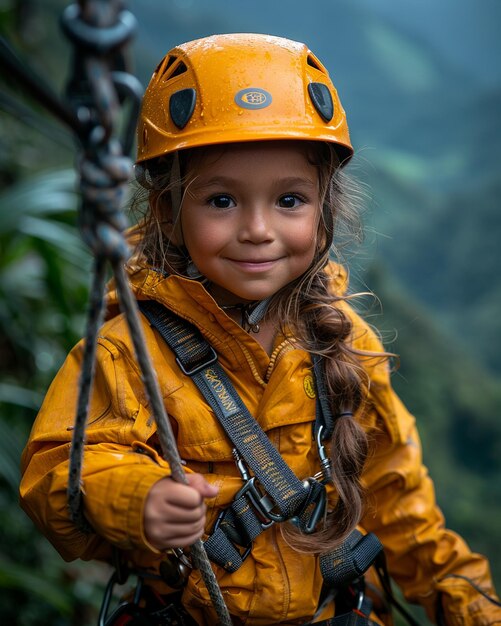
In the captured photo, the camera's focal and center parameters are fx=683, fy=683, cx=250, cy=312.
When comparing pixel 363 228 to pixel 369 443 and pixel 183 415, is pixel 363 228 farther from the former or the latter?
pixel 183 415

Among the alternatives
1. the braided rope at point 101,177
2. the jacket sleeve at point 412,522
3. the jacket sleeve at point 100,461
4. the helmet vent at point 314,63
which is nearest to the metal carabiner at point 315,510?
the jacket sleeve at point 412,522

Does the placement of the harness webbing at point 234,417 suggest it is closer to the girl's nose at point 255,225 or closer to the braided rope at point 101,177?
the girl's nose at point 255,225

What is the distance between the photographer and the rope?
775 millimetres

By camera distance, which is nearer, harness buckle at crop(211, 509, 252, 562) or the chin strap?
harness buckle at crop(211, 509, 252, 562)

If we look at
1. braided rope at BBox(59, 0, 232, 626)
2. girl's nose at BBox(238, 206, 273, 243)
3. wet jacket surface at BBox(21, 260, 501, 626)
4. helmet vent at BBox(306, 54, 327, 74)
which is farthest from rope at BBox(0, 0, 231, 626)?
helmet vent at BBox(306, 54, 327, 74)

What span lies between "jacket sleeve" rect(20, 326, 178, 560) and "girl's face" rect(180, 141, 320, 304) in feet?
1.02

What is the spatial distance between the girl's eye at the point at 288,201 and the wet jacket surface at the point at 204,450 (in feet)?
0.89

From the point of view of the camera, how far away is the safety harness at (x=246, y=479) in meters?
1.56

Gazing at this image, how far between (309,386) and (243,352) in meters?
0.20

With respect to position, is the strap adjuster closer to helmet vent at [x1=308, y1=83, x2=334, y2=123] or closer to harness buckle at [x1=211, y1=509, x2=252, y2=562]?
harness buckle at [x1=211, y1=509, x2=252, y2=562]

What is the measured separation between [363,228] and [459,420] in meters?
3.94

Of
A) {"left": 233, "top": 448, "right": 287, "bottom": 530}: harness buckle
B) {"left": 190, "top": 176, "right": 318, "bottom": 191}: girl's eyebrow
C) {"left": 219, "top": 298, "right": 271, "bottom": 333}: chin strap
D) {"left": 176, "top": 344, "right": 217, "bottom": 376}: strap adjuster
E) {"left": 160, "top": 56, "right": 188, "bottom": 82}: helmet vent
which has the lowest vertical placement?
{"left": 233, "top": 448, "right": 287, "bottom": 530}: harness buckle

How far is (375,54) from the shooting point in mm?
9344

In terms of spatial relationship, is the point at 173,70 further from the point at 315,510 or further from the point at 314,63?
the point at 315,510
